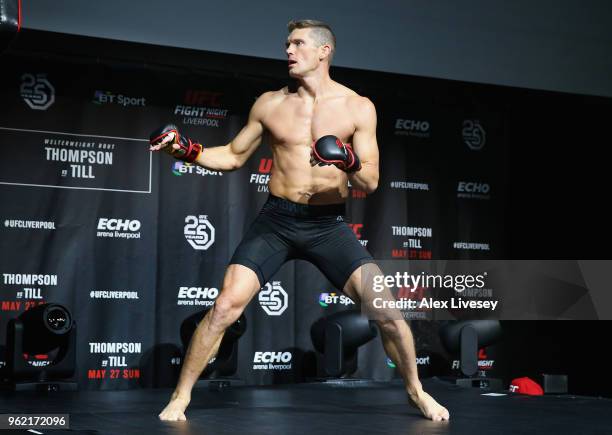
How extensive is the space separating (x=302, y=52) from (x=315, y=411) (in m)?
1.53

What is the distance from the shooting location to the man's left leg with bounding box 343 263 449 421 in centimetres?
329

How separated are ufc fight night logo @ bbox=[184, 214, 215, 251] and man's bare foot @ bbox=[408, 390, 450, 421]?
8.21 feet

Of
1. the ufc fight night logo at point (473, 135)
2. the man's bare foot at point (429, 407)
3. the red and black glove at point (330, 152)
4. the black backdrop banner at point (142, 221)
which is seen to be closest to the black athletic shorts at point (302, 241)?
the red and black glove at point (330, 152)

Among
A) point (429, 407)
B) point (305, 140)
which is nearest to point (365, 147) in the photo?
point (305, 140)

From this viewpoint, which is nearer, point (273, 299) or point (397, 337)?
point (397, 337)

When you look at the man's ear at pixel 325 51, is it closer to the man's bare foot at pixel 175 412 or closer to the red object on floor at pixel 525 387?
the man's bare foot at pixel 175 412

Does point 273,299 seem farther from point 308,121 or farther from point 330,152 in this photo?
point 330,152

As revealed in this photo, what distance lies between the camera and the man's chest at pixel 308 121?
3461 mm

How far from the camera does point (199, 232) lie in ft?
18.4

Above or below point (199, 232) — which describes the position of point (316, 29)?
above
